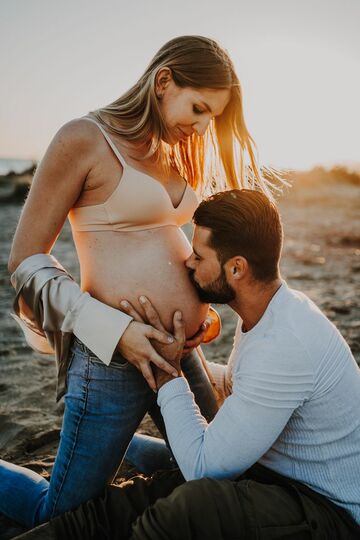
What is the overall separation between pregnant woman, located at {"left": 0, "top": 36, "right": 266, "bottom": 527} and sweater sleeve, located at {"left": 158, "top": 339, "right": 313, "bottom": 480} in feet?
1.00

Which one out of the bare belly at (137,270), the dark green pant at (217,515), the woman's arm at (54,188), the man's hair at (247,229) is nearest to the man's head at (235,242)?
the man's hair at (247,229)

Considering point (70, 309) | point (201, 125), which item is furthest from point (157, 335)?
point (201, 125)

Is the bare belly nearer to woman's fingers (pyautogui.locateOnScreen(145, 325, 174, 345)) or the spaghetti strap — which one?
woman's fingers (pyautogui.locateOnScreen(145, 325, 174, 345))

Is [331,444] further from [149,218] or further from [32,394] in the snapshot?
[32,394]

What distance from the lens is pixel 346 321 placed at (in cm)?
525

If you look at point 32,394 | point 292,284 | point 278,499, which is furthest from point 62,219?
point 292,284

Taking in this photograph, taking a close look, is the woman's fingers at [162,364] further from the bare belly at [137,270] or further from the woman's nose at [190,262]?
the woman's nose at [190,262]

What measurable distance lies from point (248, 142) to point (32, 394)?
228cm

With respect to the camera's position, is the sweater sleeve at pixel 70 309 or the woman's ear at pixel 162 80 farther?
the woman's ear at pixel 162 80

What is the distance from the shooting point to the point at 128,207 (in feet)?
6.58

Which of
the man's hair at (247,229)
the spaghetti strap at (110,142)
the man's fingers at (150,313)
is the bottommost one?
the man's fingers at (150,313)

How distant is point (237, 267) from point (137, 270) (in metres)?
0.40

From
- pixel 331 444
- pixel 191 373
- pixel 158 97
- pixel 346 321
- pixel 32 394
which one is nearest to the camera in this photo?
pixel 331 444

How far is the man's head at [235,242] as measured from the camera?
204 centimetres
